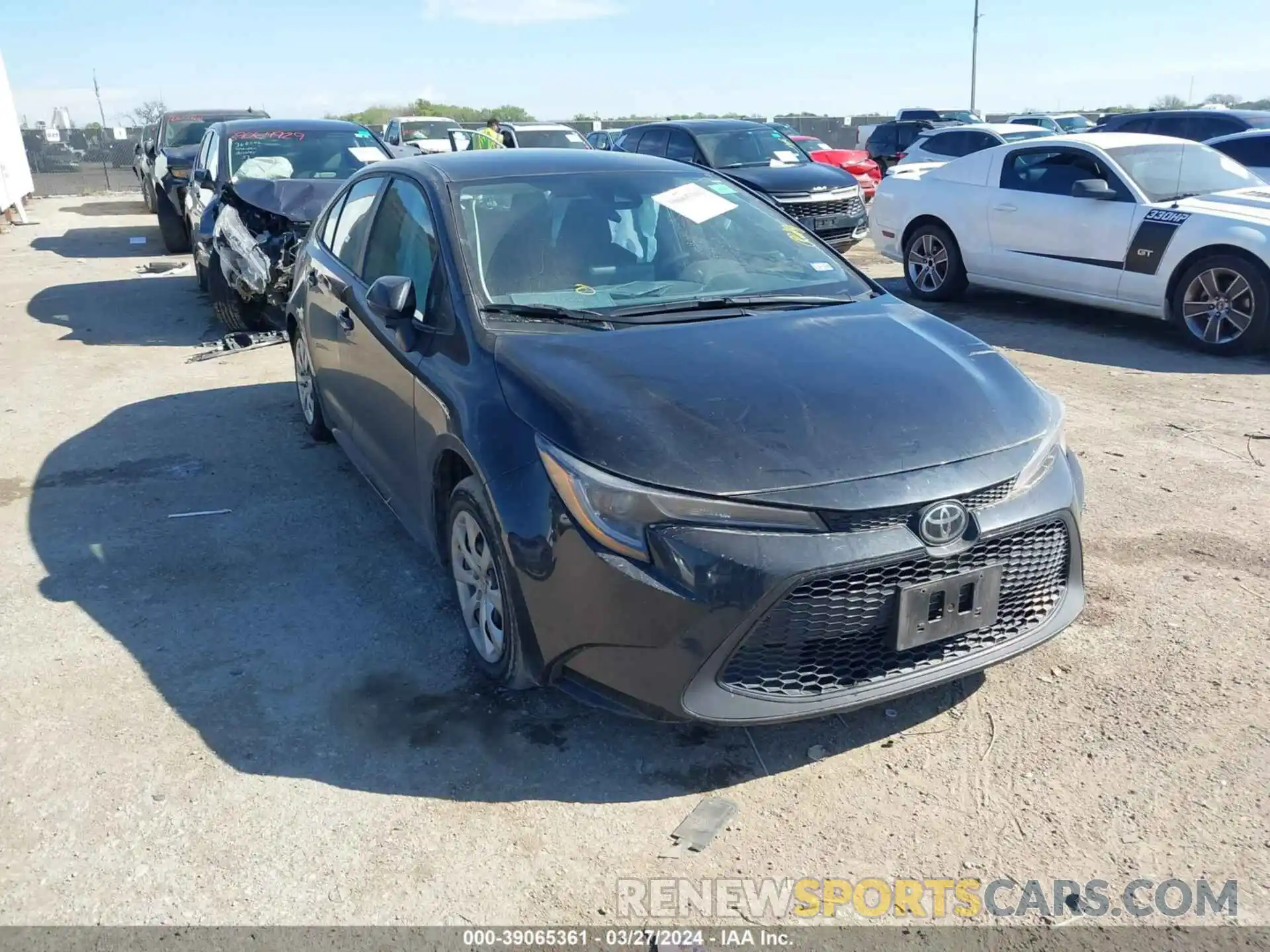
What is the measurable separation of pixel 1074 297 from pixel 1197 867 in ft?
22.4

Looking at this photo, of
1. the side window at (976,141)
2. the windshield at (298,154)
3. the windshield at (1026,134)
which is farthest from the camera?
the windshield at (1026,134)

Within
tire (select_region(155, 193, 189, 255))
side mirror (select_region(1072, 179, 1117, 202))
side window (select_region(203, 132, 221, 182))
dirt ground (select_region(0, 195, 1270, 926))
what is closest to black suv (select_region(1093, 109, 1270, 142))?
side mirror (select_region(1072, 179, 1117, 202))

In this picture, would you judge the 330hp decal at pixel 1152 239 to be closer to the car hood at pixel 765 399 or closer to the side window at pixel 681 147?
the car hood at pixel 765 399

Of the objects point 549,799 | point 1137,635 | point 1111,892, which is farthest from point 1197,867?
point 549,799

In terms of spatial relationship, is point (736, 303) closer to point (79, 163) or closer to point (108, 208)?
point (108, 208)

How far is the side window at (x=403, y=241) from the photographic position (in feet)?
13.0

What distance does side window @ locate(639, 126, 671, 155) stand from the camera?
14.3 metres

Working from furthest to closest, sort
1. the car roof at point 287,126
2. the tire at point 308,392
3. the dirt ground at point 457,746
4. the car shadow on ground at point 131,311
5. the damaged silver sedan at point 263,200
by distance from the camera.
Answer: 1. the car roof at point 287,126
2. the car shadow on ground at point 131,311
3. the damaged silver sedan at point 263,200
4. the tire at point 308,392
5. the dirt ground at point 457,746

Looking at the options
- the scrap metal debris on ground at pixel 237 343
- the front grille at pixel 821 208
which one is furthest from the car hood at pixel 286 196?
the front grille at pixel 821 208

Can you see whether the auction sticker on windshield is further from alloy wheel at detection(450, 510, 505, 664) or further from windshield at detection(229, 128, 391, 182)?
windshield at detection(229, 128, 391, 182)

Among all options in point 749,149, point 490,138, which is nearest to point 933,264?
point 749,149

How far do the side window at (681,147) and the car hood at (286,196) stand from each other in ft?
19.1

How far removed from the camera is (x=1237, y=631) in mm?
3729

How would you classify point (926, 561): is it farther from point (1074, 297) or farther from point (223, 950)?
point (1074, 297)
